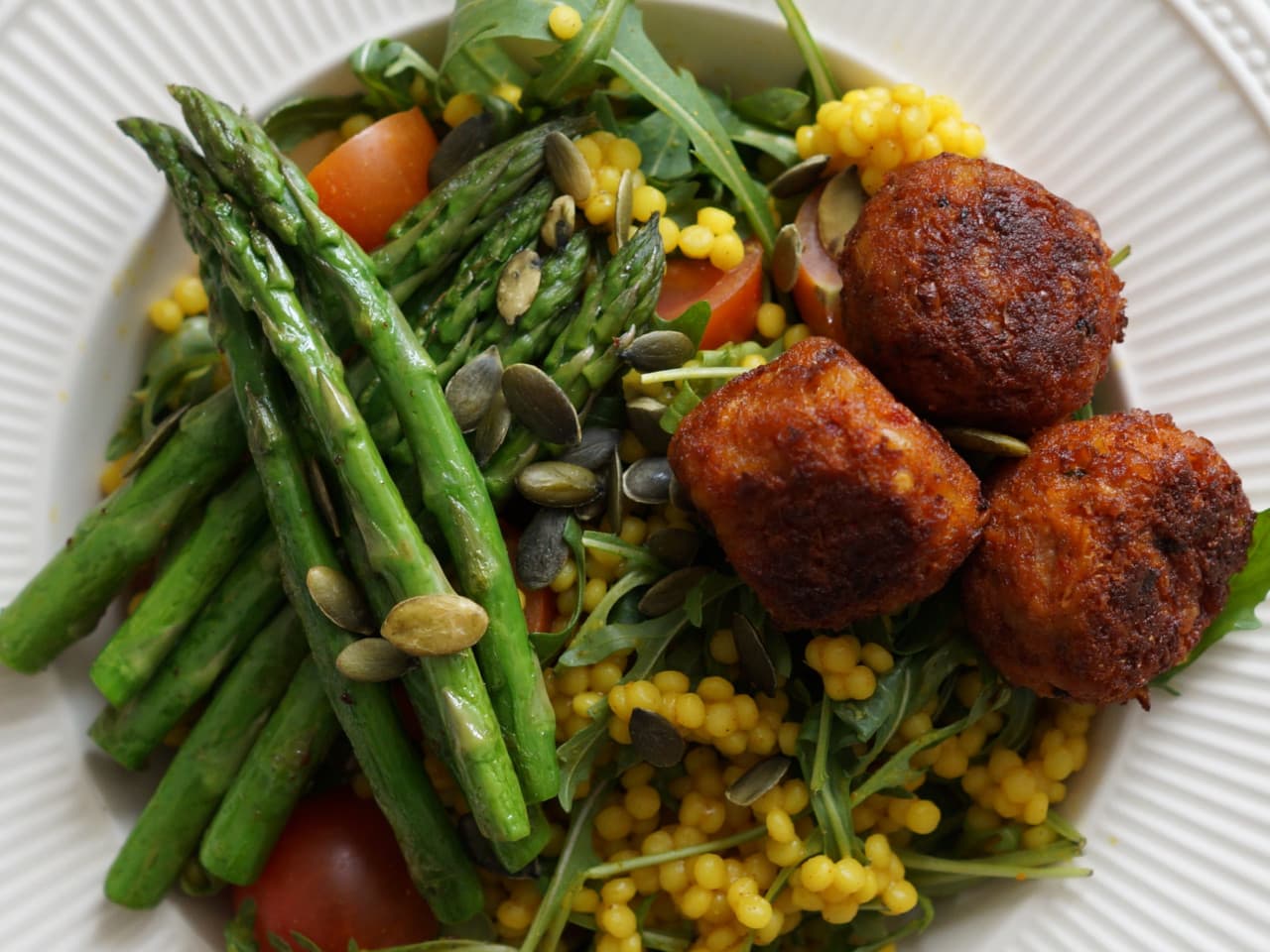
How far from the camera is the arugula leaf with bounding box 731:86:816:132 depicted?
2.91 meters

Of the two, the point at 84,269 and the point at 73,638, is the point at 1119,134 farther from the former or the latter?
the point at 73,638

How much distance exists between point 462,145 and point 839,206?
1.06 meters

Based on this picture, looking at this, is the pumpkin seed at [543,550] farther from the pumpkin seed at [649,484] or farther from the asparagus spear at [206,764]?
the asparagus spear at [206,764]

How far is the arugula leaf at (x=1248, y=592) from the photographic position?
242 cm

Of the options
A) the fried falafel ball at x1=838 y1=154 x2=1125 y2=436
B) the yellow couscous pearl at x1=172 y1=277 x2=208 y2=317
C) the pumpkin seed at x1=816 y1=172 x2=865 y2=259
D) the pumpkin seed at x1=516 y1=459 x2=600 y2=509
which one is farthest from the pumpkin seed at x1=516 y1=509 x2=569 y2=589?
the yellow couscous pearl at x1=172 y1=277 x2=208 y2=317

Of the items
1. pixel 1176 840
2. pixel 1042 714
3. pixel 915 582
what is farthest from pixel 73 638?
pixel 1176 840

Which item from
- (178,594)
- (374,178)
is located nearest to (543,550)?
(178,594)

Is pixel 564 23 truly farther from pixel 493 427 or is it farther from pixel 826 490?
pixel 826 490

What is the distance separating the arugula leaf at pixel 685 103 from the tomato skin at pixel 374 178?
23.9 inches

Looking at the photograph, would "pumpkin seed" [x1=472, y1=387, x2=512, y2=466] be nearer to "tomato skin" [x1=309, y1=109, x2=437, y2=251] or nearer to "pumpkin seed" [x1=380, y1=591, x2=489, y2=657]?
"pumpkin seed" [x1=380, y1=591, x2=489, y2=657]

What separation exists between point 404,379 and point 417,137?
92 cm

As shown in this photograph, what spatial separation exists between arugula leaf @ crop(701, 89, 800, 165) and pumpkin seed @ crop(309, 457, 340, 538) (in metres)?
1.54

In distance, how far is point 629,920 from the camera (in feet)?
8.00

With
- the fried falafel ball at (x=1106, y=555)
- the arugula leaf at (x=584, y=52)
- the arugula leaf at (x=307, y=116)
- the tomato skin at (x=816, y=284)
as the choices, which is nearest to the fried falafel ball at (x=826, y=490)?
the fried falafel ball at (x=1106, y=555)
